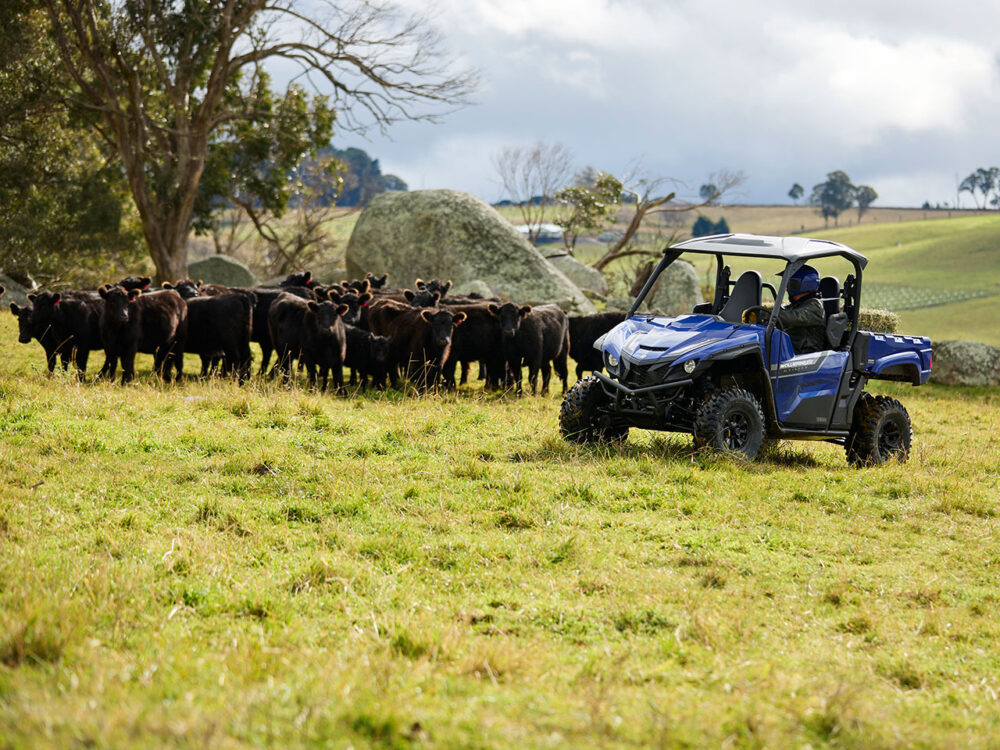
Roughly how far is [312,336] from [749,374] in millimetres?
8088

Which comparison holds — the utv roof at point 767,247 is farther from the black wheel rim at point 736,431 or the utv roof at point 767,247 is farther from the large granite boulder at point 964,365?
the large granite boulder at point 964,365

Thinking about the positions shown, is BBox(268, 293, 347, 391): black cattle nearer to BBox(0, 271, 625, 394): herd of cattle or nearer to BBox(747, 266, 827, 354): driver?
BBox(0, 271, 625, 394): herd of cattle

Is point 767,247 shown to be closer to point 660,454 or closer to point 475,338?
point 660,454

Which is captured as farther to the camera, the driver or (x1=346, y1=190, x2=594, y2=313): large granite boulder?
(x1=346, y1=190, x2=594, y2=313): large granite boulder

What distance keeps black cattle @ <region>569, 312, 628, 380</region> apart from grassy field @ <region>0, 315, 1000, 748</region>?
7.86 metres

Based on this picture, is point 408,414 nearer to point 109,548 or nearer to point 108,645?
point 109,548

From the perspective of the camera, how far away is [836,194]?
5915 inches

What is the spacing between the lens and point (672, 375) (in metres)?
10.4

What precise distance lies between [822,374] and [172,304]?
10868mm

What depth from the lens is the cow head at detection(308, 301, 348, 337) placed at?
52.3 ft

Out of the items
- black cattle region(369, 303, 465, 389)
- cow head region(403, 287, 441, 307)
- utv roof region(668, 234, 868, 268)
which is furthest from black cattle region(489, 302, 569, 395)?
utv roof region(668, 234, 868, 268)

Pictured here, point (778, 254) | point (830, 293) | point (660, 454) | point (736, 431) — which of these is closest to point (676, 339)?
point (736, 431)

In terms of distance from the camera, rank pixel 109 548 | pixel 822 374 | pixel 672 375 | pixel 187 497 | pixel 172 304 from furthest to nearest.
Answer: pixel 172 304, pixel 822 374, pixel 672 375, pixel 187 497, pixel 109 548

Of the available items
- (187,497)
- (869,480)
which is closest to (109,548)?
(187,497)
